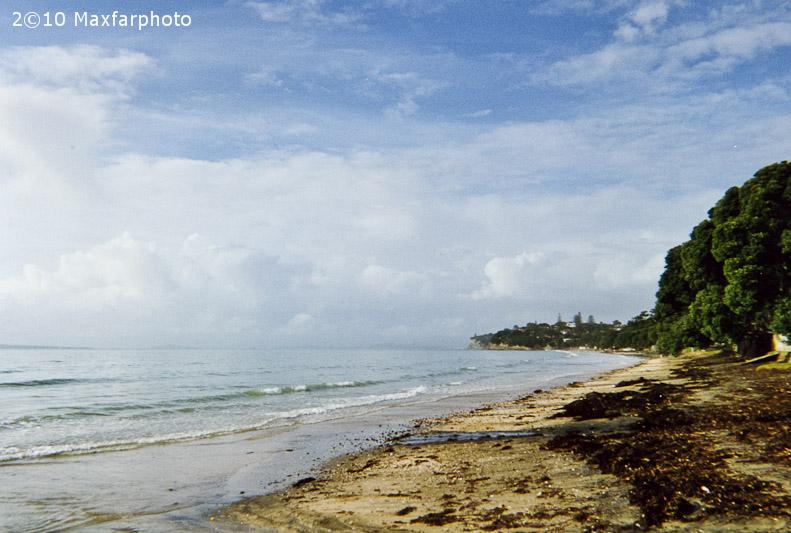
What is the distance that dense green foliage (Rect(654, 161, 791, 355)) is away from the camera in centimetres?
3259

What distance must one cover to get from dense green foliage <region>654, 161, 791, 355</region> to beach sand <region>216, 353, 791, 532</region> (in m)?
21.1

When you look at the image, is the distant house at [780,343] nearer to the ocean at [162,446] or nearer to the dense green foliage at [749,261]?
the dense green foliage at [749,261]

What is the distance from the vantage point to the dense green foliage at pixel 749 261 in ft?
107

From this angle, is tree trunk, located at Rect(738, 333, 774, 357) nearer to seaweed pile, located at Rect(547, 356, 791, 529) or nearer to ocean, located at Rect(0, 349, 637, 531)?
ocean, located at Rect(0, 349, 637, 531)

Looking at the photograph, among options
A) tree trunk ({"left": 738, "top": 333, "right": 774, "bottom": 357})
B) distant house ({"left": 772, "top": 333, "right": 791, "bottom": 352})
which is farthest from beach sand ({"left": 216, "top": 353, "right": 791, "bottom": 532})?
tree trunk ({"left": 738, "top": 333, "right": 774, "bottom": 357})

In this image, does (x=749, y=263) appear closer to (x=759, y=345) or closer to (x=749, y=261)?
(x=749, y=261)

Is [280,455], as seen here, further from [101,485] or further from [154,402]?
[154,402]


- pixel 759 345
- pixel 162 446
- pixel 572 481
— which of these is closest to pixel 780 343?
pixel 759 345

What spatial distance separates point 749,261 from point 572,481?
3229 centimetres

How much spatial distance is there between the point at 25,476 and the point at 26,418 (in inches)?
496

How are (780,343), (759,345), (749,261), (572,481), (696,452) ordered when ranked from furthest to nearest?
1. (759,345)
2. (780,343)
3. (749,261)
4. (696,452)
5. (572,481)

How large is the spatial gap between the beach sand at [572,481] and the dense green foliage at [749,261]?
2109 centimetres

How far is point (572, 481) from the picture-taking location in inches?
351

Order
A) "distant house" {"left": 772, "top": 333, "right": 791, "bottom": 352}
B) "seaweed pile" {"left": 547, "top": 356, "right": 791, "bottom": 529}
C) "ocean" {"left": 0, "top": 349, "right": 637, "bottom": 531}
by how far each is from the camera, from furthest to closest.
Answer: "distant house" {"left": 772, "top": 333, "right": 791, "bottom": 352}
"ocean" {"left": 0, "top": 349, "right": 637, "bottom": 531}
"seaweed pile" {"left": 547, "top": 356, "right": 791, "bottom": 529}
